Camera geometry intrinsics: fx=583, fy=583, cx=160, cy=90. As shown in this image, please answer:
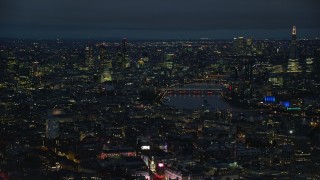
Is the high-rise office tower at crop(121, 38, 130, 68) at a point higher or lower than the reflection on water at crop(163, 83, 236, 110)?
higher

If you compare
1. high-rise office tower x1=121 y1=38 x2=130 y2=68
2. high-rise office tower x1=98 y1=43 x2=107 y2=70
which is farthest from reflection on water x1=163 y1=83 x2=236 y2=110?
high-rise office tower x1=121 y1=38 x2=130 y2=68

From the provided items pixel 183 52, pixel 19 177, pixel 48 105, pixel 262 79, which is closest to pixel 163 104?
pixel 48 105

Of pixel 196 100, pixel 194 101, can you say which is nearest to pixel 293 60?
pixel 196 100

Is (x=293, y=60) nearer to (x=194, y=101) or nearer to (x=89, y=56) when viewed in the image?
(x=194, y=101)

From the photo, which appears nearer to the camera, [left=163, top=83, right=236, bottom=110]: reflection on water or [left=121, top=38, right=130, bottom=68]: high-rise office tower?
[left=163, top=83, right=236, bottom=110]: reflection on water

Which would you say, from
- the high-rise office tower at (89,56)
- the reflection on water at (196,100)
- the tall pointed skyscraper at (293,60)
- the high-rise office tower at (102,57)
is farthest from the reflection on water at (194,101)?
the high-rise office tower at (89,56)

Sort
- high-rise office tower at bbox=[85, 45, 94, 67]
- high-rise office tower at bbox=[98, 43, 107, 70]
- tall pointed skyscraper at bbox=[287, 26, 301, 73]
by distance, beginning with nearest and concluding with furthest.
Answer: tall pointed skyscraper at bbox=[287, 26, 301, 73] → high-rise office tower at bbox=[98, 43, 107, 70] → high-rise office tower at bbox=[85, 45, 94, 67]

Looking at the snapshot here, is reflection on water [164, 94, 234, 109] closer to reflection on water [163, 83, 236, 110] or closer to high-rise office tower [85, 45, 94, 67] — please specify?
reflection on water [163, 83, 236, 110]

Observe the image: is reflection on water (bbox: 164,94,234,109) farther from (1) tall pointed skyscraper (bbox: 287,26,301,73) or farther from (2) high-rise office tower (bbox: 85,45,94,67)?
(2) high-rise office tower (bbox: 85,45,94,67)

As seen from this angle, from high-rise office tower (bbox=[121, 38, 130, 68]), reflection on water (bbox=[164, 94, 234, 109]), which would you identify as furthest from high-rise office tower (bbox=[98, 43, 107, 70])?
reflection on water (bbox=[164, 94, 234, 109])

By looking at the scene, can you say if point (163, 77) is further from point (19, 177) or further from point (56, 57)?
point (19, 177)

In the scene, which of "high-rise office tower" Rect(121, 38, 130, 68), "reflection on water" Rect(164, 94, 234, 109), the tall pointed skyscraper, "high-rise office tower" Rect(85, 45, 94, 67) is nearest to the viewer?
"reflection on water" Rect(164, 94, 234, 109)
